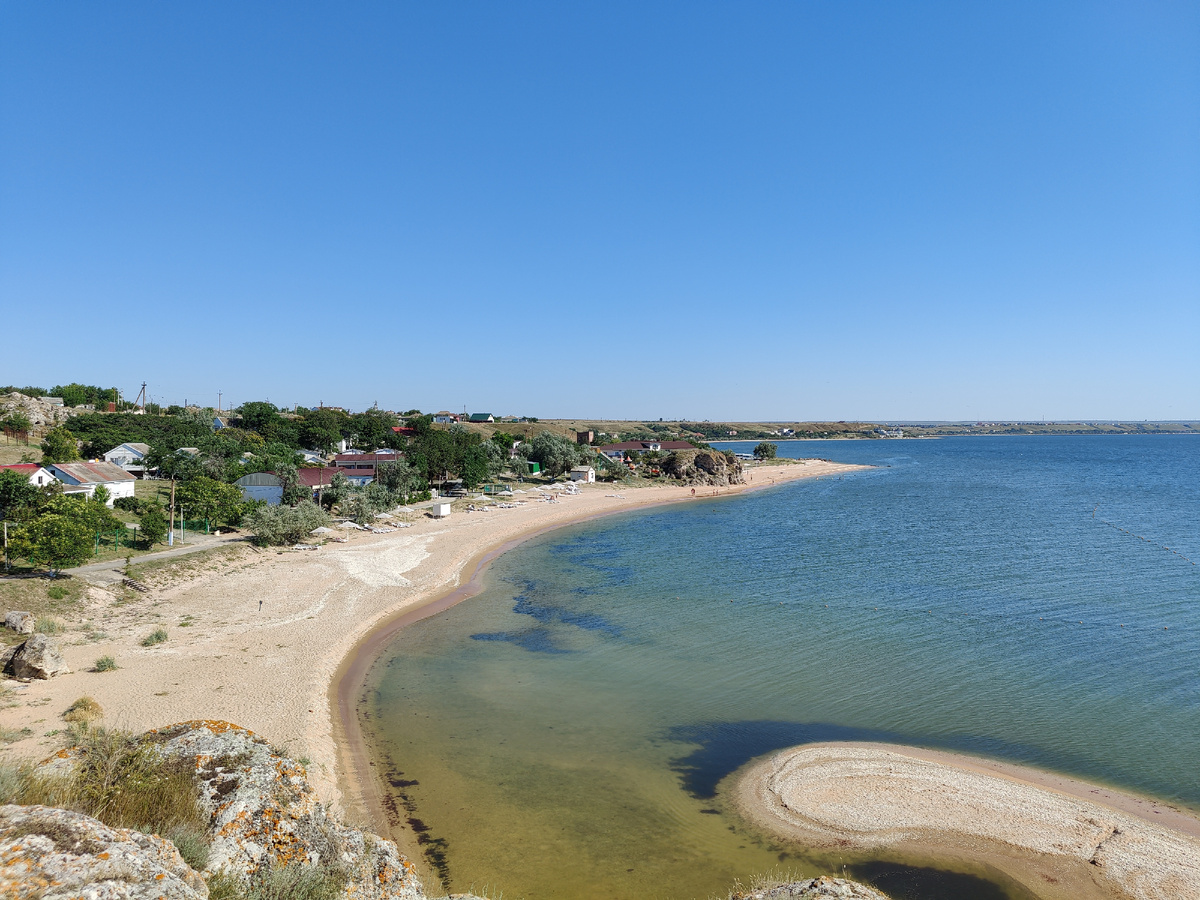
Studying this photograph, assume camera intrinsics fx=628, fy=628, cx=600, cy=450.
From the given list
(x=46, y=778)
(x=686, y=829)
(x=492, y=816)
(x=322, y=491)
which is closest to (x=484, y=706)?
(x=492, y=816)

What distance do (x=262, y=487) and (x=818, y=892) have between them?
160ft

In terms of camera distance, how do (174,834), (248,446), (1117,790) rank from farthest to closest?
(248,446), (1117,790), (174,834)

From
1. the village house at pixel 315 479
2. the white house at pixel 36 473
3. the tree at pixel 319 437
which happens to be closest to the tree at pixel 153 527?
the white house at pixel 36 473

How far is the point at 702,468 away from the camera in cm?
9262

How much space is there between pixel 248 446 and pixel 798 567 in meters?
62.8

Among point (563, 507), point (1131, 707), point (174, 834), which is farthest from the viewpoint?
point (563, 507)

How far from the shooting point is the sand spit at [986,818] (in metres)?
13.0

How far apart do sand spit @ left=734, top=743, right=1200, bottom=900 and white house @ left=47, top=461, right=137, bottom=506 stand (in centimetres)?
4552

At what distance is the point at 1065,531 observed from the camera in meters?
52.1

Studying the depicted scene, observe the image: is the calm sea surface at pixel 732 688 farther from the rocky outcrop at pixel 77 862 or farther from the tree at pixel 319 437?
the tree at pixel 319 437

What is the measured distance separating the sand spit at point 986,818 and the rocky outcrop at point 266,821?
10.1 metres

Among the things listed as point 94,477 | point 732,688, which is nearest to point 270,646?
point 732,688

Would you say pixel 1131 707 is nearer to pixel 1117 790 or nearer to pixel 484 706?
pixel 1117 790

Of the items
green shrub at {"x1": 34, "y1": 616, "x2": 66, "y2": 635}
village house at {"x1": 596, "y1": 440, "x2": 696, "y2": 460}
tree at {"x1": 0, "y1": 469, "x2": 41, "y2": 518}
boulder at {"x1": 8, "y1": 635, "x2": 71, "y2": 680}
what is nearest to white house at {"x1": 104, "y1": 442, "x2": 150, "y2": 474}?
tree at {"x1": 0, "y1": 469, "x2": 41, "y2": 518}
